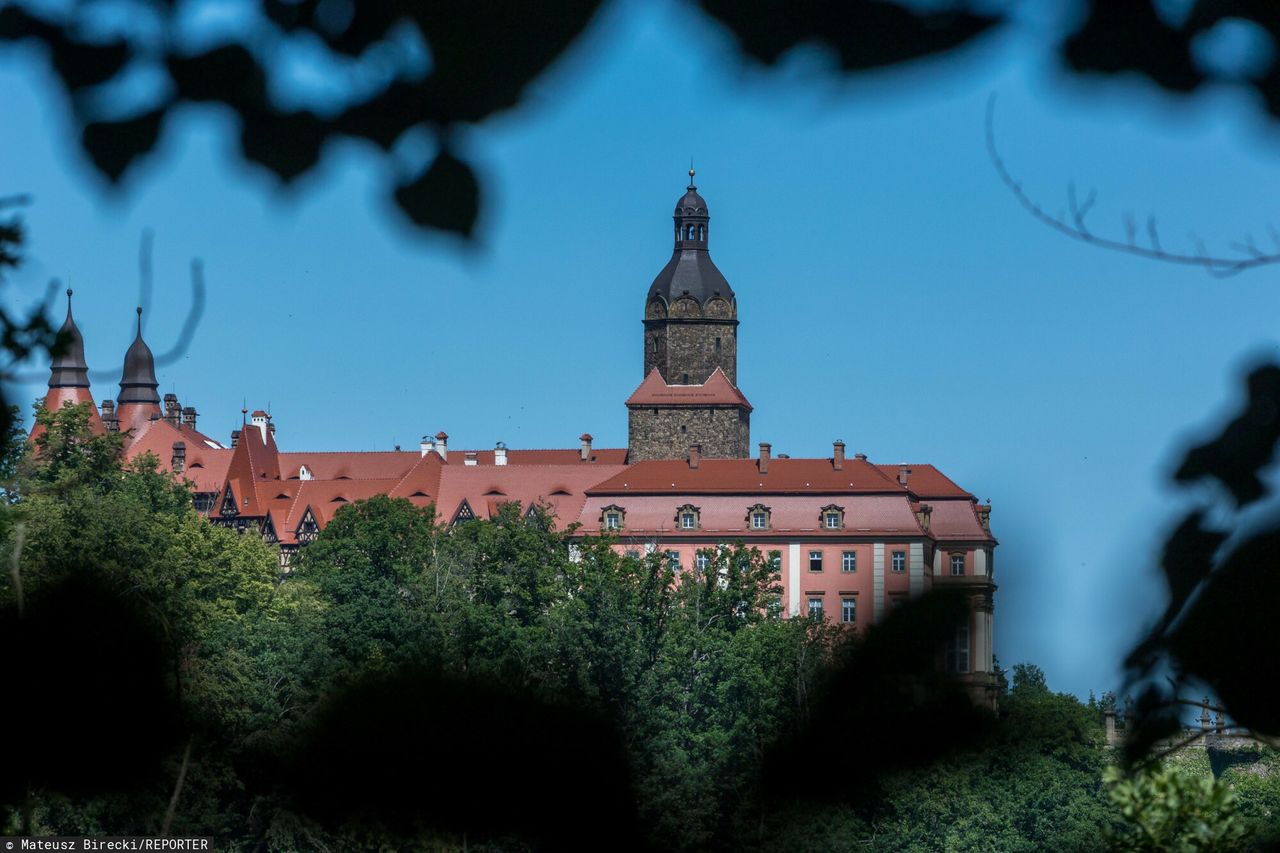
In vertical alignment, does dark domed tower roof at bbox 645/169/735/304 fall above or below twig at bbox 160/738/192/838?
above

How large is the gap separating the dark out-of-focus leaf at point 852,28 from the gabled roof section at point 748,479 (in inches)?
3021

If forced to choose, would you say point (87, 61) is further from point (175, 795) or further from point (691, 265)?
point (691, 265)

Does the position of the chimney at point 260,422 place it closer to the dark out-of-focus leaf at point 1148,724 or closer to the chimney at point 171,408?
the chimney at point 171,408

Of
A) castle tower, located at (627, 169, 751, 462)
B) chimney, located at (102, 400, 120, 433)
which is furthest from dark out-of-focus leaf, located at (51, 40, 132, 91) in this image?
chimney, located at (102, 400, 120, 433)

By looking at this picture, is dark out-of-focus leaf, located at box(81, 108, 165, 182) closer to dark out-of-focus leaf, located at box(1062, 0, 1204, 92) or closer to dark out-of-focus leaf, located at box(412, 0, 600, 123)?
dark out-of-focus leaf, located at box(412, 0, 600, 123)

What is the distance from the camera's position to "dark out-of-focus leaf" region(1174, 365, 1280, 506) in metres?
2.08

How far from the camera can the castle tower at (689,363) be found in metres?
88.7

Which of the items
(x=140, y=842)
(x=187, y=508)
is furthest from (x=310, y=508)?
(x=140, y=842)

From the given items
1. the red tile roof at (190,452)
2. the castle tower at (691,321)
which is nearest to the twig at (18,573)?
the castle tower at (691,321)

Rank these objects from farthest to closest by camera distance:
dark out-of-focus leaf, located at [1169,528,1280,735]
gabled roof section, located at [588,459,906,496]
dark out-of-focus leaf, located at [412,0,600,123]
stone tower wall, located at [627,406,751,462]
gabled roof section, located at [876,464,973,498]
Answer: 1. stone tower wall, located at [627,406,751,462]
2. gabled roof section, located at [876,464,973,498]
3. gabled roof section, located at [588,459,906,496]
4. dark out-of-focus leaf, located at [1169,528,1280,735]
5. dark out-of-focus leaf, located at [412,0,600,123]

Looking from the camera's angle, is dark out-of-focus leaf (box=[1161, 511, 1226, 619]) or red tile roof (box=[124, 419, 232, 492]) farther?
red tile roof (box=[124, 419, 232, 492])

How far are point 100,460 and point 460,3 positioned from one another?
66.9 m

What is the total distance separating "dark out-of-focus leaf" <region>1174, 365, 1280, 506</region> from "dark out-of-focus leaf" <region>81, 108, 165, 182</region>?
105 cm

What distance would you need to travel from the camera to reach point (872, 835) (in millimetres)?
2393
